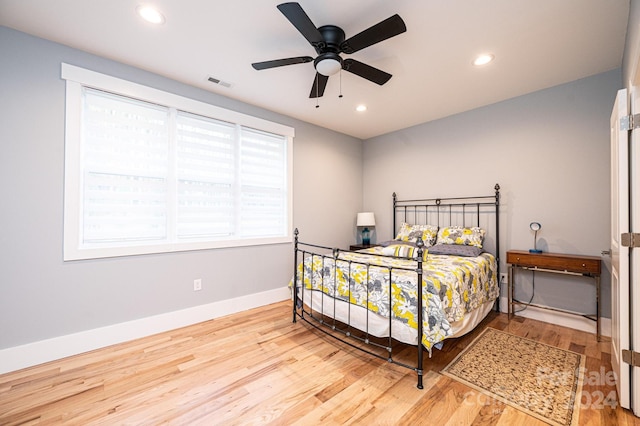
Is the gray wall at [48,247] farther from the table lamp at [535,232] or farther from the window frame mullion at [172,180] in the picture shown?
the table lamp at [535,232]

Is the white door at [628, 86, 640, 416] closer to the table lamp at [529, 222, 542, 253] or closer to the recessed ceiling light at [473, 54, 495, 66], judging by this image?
the recessed ceiling light at [473, 54, 495, 66]

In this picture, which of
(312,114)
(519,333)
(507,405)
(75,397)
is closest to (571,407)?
(507,405)

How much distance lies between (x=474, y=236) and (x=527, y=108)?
1691 millimetres

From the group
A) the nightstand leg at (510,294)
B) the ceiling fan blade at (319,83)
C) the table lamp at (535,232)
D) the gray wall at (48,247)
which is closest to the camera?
the gray wall at (48,247)

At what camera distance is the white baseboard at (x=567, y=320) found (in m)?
2.74

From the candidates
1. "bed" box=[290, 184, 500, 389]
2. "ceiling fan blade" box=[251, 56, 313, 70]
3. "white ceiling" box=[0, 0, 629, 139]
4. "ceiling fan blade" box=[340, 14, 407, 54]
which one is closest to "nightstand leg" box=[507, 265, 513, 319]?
"bed" box=[290, 184, 500, 389]

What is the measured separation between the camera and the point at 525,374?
6.71 feet

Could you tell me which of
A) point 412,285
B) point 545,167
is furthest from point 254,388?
point 545,167

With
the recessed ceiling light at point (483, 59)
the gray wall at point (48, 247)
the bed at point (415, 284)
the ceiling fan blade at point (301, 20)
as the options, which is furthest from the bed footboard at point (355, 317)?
the recessed ceiling light at point (483, 59)

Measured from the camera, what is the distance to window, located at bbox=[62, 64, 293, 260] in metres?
2.45

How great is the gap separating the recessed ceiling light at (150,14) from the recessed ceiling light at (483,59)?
9.01 ft

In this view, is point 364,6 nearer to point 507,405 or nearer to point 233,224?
point 233,224

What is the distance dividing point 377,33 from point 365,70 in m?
0.44

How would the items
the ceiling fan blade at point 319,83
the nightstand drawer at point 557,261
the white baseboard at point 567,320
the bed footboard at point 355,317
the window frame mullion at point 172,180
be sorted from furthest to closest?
the window frame mullion at point 172,180 < the white baseboard at point 567,320 < the nightstand drawer at point 557,261 < the ceiling fan blade at point 319,83 < the bed footboard at point 355,317
